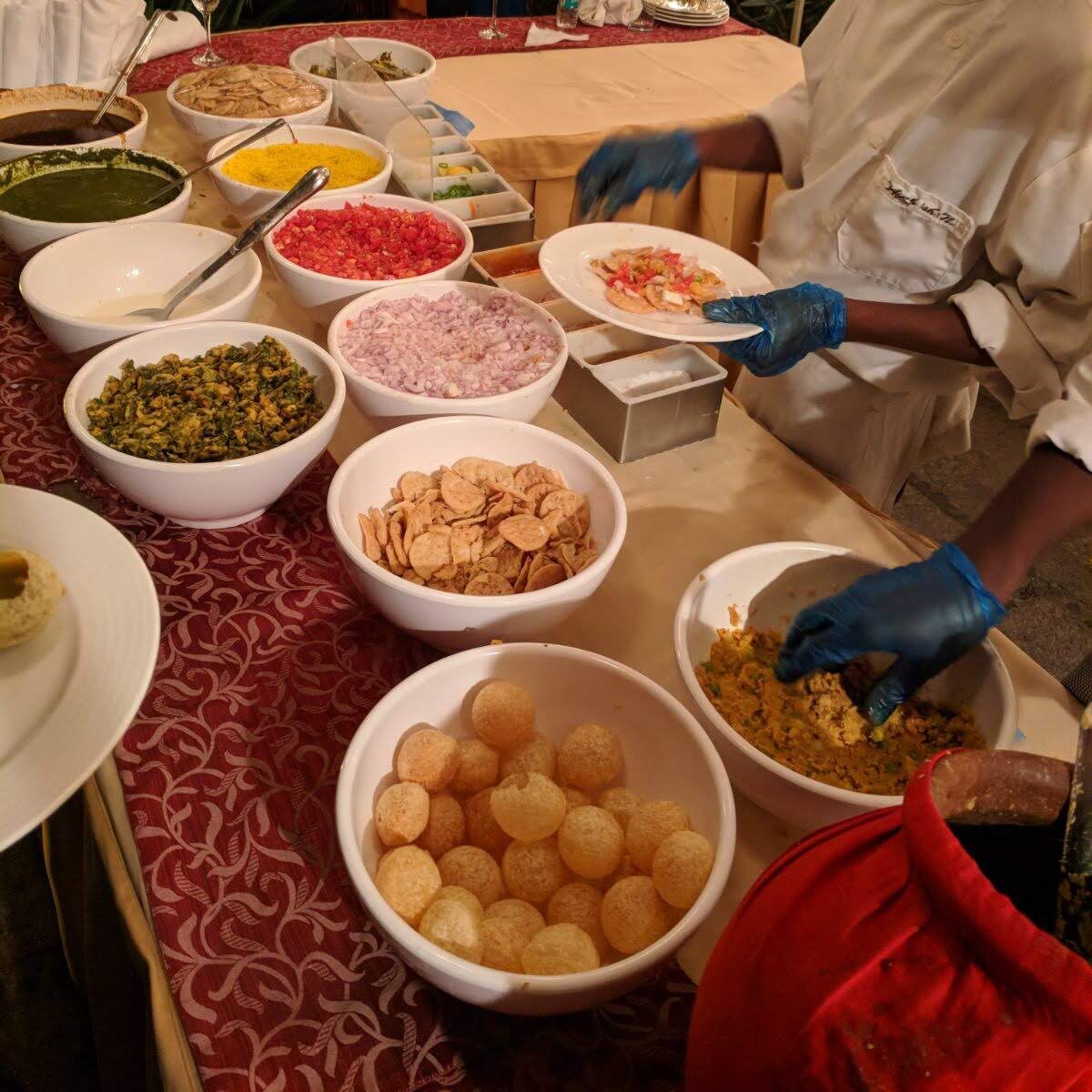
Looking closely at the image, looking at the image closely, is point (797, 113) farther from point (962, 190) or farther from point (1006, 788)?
point (1006, 788)

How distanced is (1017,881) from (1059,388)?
3.09ft

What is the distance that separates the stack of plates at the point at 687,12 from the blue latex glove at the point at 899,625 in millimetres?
2681

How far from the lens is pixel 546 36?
2729mm

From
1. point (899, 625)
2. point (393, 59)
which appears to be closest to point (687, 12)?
point (393, 59)

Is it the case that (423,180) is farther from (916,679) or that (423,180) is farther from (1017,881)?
(1017,881)

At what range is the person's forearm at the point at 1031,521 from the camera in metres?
0.97

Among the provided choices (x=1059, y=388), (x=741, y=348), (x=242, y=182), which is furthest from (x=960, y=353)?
(x=242, y=182)

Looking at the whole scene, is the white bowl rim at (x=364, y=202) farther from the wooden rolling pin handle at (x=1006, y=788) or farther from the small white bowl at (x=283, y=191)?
the wooden rolling pin handle at (x=1006, y=788)

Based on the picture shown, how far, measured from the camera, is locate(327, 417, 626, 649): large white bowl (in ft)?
2.85

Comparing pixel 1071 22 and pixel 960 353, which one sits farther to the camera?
pixel 960 353

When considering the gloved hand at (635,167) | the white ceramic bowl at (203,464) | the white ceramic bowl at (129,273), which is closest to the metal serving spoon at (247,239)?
the white ceramic bowl at (129,273)

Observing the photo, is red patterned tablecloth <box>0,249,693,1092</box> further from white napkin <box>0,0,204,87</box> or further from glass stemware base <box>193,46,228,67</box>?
glass stemware base <box>193,46,228,67</box>

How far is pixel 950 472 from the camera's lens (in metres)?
3.21

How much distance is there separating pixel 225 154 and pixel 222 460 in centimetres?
91
